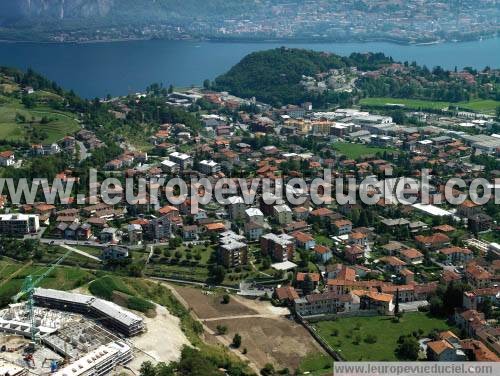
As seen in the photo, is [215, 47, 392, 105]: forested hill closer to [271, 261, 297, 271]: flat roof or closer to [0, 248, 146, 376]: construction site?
[271, 261, 297, 271]: flat roof

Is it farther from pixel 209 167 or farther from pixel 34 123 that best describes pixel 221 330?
pixel 34 123

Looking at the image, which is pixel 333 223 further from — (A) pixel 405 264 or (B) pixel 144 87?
(B) pixel 144 87

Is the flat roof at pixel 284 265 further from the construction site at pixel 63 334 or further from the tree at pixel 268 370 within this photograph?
the construction site at pixel 63 334

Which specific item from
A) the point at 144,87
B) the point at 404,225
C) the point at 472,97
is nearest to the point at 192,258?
the point at 404,225

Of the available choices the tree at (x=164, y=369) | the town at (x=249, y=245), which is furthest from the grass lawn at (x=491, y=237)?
the tree at (x=164, y=369)

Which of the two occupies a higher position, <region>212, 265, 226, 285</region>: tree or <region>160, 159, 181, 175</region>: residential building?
<region>160, 159, 181, 175</region>: residential building

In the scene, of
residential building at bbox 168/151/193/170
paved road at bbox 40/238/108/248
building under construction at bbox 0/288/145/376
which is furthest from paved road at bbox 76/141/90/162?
building under construction at bbox 0/288/145/376
